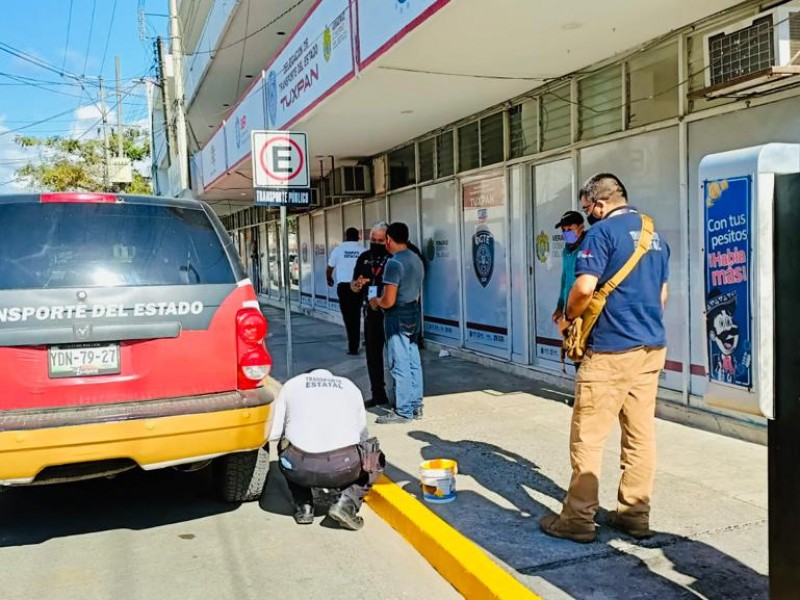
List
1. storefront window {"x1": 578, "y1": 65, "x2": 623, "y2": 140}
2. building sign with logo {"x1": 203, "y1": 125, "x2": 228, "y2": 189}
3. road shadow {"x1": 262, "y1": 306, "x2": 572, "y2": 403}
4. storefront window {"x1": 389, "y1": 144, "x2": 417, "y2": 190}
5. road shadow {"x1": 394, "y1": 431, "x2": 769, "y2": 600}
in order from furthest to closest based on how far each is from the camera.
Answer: building sign with logo {"x1": 203, "y1": 125, "x2": 228, "y2": 189}, storefront window {"x1": 389, "y1": 144, "x2": 417, "y2": 190}, road shadow {"x1": 262, "y1": 306, "x2": 572, "y2": 403}, storefront window {"x1": 578, "y1": 65, "x2": 623, "y2": 140}, road shadow {"x1": 394, "y1": 431, "x2": 769, "y2": 600}

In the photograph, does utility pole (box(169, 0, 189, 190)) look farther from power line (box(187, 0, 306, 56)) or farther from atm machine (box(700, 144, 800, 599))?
atm machine (box(700, 144, 800, 599))

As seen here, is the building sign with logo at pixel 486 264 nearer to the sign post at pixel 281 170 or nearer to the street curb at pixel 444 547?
the sign post at pixel 281 170

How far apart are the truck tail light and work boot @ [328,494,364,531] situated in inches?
34.6

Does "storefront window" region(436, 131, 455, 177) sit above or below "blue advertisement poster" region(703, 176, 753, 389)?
above

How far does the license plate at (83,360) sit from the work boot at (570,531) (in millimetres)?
2473

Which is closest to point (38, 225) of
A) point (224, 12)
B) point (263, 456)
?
point (263, 456)

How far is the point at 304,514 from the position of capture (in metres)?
4.54

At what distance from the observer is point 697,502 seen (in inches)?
169

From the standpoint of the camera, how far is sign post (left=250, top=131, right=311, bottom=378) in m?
7.25

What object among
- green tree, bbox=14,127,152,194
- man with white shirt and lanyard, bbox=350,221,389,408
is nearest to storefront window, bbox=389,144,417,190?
man with white shirt and lanyard, bbox=350,221,389,408

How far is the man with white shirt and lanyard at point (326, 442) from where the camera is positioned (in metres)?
4.36

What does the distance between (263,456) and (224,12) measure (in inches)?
558

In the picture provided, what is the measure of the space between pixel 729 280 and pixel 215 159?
15.4m

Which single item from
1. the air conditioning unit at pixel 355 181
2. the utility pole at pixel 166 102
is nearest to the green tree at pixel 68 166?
the utility pole at pixel 166 102
